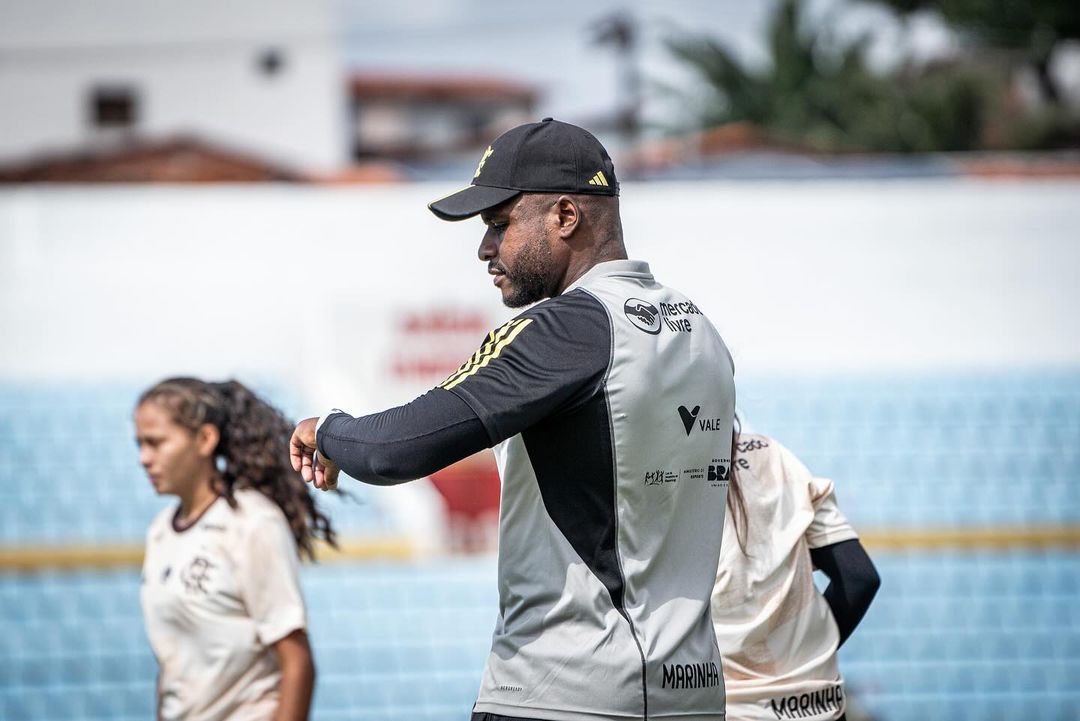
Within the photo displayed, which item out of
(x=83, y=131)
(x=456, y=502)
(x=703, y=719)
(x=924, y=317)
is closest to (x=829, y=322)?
(x=924, y=317)

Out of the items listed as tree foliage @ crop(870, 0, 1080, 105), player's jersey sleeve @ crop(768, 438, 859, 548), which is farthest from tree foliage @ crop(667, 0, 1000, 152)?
player's jersey sleeve @ crop(768, 438, 859, 548)

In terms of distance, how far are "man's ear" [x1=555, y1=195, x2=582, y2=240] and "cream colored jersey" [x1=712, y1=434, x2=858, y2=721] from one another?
640 mm

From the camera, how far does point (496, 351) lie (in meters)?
1.73

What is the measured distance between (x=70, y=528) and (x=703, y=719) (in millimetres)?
8514

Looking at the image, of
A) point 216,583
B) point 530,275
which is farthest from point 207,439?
point 530,275

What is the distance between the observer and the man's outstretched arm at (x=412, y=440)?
5.47 ft

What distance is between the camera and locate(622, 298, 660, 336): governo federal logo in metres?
1.79

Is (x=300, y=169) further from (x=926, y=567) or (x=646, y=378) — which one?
(x=646, y=378)

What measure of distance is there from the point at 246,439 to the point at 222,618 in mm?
443

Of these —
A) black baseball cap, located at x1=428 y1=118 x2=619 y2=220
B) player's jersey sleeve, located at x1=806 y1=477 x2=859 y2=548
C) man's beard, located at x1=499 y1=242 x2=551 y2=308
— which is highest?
black baseball cap, located at x1=428 y1=118 x2=619 y2=220

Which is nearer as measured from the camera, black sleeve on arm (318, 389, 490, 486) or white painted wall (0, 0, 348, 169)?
black sleeve on arm (318, 389, 490, 486)

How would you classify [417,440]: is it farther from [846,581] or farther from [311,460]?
[846,581]

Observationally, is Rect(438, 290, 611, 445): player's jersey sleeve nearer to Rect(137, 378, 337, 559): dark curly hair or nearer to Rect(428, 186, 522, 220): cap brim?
Rect(428, 186, 522, 220): cap brim

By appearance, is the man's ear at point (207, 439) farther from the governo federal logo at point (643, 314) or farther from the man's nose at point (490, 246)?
the governo federal logo at point (643, 314)
